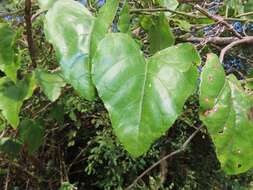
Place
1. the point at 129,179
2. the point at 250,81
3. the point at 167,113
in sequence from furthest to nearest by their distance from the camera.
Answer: the point at 129,179
the point at 250,81
the point at 167,113

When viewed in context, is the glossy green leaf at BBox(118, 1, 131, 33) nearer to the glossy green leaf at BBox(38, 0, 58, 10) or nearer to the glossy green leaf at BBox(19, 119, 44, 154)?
the glossy green leaf at BBox(38, 0, 58, 10)

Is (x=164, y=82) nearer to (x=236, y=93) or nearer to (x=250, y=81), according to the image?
(x=236, y=93)

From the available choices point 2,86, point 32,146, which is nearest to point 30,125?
point 32,146

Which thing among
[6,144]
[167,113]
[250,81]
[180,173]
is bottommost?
[180,173]

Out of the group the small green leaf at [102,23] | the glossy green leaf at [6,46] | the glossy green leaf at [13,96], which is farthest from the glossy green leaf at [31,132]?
the small green leaf at [102,23]

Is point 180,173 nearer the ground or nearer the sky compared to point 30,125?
nearer the ground
